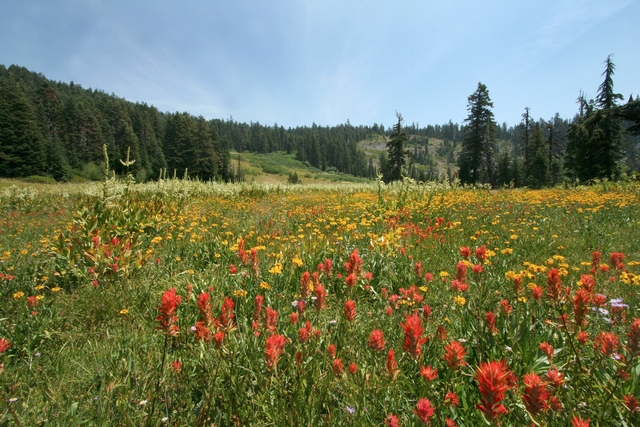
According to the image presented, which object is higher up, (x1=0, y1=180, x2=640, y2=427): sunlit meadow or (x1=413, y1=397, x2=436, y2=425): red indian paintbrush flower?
(x1=413, y1=397, x2=436, y2=425): red indian paintbrush flower

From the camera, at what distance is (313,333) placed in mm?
1794

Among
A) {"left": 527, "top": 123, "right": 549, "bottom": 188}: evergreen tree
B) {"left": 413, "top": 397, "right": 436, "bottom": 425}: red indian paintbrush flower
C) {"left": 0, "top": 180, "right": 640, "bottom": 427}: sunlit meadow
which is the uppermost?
{"left": 527, "top": 123, "right": 549, "bottom": 188}: evergreen tree

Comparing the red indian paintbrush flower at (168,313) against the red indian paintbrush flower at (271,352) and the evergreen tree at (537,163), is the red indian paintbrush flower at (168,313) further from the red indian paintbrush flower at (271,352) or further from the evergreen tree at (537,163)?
the evergreen tree at (537,163)

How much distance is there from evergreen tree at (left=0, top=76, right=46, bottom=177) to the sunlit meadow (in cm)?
6778

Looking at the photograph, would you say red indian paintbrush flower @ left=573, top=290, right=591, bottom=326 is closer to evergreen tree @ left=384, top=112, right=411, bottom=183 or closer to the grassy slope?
evergreen tree @ left=384, top=112, right=411, bottom=183

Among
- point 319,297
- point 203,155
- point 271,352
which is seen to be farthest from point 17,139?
point 271,352

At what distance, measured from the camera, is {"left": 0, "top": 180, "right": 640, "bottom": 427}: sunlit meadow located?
4.53 feet

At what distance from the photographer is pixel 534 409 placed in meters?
0.93

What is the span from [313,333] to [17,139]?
7549 cm

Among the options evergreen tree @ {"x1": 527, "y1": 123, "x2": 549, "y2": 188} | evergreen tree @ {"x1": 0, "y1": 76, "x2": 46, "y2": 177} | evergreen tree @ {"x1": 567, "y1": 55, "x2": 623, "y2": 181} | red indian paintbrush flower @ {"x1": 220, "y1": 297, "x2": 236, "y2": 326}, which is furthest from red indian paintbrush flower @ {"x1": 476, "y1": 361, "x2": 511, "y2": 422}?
evergreen tree @ {"x1": 0, "y1": 76, "x2": 46, "y2": 177}

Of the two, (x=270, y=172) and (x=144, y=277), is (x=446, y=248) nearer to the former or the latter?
(x=144, y=277)

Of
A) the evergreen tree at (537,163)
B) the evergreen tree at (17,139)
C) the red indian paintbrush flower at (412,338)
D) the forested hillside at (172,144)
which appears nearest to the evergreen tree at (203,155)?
the forested hillside at (172,144)

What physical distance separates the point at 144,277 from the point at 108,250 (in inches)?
25.8

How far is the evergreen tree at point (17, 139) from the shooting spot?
51156 mm
